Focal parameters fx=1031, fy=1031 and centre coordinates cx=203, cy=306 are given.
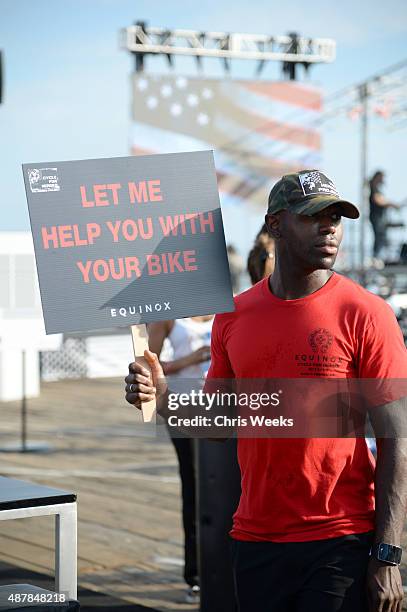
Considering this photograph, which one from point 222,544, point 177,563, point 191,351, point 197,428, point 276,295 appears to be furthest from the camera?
point 177,563

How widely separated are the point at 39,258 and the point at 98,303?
0.64 feet

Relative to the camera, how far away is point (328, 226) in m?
2.62

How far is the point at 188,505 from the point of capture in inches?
209

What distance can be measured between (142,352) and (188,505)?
265 cm

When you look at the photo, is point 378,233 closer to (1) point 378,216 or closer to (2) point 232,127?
(1) point 378,216

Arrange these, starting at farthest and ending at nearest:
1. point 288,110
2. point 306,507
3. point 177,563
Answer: point 288,110, point 177,563, point 306,507

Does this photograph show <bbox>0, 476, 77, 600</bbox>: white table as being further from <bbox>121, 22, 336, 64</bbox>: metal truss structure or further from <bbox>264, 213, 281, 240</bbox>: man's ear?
<bbox>121, 22, 336, 64</bbox>: metal truss structure

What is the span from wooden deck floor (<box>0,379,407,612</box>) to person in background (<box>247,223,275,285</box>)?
1.77 metres

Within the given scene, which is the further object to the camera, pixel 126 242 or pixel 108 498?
pixel 108 498

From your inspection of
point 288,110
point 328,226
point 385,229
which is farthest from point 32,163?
point 288,110

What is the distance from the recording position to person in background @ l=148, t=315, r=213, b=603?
516cm

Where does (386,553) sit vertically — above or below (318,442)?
below

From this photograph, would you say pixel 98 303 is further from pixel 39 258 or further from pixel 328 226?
pixel 328 226

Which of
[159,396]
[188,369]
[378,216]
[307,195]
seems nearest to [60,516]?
[159,396]
